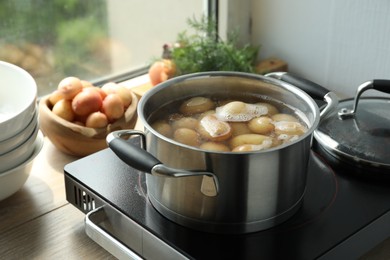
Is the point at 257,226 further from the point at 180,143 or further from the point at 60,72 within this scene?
the point at 60,72

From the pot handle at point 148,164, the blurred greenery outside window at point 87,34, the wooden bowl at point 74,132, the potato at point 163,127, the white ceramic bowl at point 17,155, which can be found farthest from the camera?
the blurred greenery outside window at point 87,34

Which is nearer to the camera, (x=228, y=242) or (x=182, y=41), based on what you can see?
(x=228, y=242)

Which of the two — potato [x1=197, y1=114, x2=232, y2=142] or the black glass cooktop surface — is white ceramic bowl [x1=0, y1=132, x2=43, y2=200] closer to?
the black glass cooktop surface

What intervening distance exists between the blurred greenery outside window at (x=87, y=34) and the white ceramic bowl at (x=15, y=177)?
32cm

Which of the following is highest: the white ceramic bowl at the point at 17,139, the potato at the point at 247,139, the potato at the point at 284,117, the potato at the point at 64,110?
the potato at the point at 284,117

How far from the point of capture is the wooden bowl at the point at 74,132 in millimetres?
1059

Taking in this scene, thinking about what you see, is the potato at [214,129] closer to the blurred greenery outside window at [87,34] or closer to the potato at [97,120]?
the potato at [97,120]

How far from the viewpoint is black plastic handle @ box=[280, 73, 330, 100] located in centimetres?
93

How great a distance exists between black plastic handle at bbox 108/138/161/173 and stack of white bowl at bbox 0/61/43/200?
0.66 ft

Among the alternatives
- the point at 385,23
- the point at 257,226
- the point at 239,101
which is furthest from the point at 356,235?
the point at 385,23

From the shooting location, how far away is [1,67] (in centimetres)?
101

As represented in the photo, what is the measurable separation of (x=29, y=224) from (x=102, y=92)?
0.89 feet

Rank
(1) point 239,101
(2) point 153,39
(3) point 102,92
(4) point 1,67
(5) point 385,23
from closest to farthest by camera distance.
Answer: (1) point 239,101
(4) point 1,67
(3) point 102,92
(5) point 385,23
(2) point 153,39

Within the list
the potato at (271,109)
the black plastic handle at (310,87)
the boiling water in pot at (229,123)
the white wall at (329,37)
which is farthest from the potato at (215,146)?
the white wall at (329,37)
